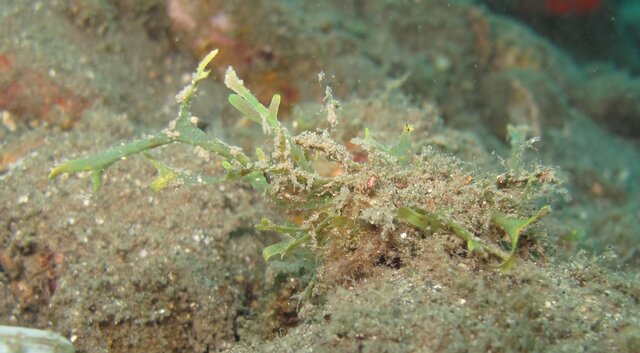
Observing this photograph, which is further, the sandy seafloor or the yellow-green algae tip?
the yellow-green algae tip

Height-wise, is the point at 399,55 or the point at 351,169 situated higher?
the point at 399,55

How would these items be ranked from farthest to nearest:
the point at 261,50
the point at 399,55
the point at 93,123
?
1. the point at 399,55
2. the point at 261,50
3. the point at 93,123

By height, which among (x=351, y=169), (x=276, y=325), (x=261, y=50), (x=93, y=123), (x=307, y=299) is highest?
(x=261, y=50)

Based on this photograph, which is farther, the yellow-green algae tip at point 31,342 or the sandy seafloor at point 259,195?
the yellow-green algae tip at point 31,342

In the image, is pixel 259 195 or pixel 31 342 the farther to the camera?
pixel 259 195

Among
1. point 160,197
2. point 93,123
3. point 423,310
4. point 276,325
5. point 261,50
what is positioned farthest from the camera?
point 261,50

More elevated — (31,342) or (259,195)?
(259,195)

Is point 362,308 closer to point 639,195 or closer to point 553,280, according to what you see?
point 553,280

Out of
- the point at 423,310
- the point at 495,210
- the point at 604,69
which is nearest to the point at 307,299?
the point at 423,310
